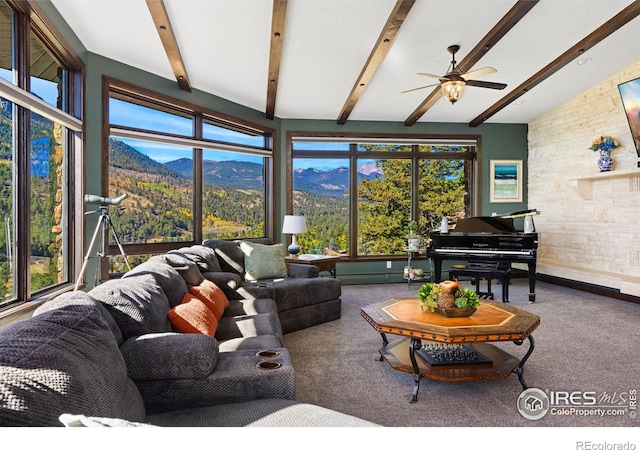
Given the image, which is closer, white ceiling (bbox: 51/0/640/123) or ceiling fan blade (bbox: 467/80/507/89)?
white ceiling (bbox: 51/0/640/123)

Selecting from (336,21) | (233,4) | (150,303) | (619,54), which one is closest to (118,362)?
(150,303)

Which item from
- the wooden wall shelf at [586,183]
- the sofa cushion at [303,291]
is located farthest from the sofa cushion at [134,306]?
the wooden wall shelf at [586,183]

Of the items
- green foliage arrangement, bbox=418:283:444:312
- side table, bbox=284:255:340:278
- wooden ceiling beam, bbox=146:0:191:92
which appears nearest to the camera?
green foliage arrangement, bbox=418:283:444:312

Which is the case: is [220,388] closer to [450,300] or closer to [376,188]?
[450,300]

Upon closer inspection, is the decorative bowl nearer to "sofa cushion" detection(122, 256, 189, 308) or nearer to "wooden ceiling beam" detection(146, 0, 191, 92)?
"sofa cushion" detection(122, 256, 189, 308)

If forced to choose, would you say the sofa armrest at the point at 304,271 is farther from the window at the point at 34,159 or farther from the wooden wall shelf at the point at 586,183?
the wooden wall shelf at the point at 586,183

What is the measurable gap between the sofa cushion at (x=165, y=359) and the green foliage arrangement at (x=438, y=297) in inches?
64.8

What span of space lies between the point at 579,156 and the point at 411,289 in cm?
333

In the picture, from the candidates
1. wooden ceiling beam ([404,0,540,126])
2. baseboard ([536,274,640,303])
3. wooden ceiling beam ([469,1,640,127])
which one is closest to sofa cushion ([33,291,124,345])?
wooden ceiling beam ([404,0,540,126])

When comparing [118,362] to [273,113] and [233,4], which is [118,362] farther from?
[273,113]

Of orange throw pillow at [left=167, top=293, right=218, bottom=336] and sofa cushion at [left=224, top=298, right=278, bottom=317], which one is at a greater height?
orange throw pillow at [left=167, top=293, right=218, bottom=336]

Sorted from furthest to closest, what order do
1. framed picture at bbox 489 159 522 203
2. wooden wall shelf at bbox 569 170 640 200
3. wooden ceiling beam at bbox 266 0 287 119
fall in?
framed picture at bbox 489 159 522 203 → wooden wall shelf at bbox 569 170 640 200 → wooden ceiling beam at bbox 266 0 287 119

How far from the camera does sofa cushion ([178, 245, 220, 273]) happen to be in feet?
13.4

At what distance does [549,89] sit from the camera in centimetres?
604
